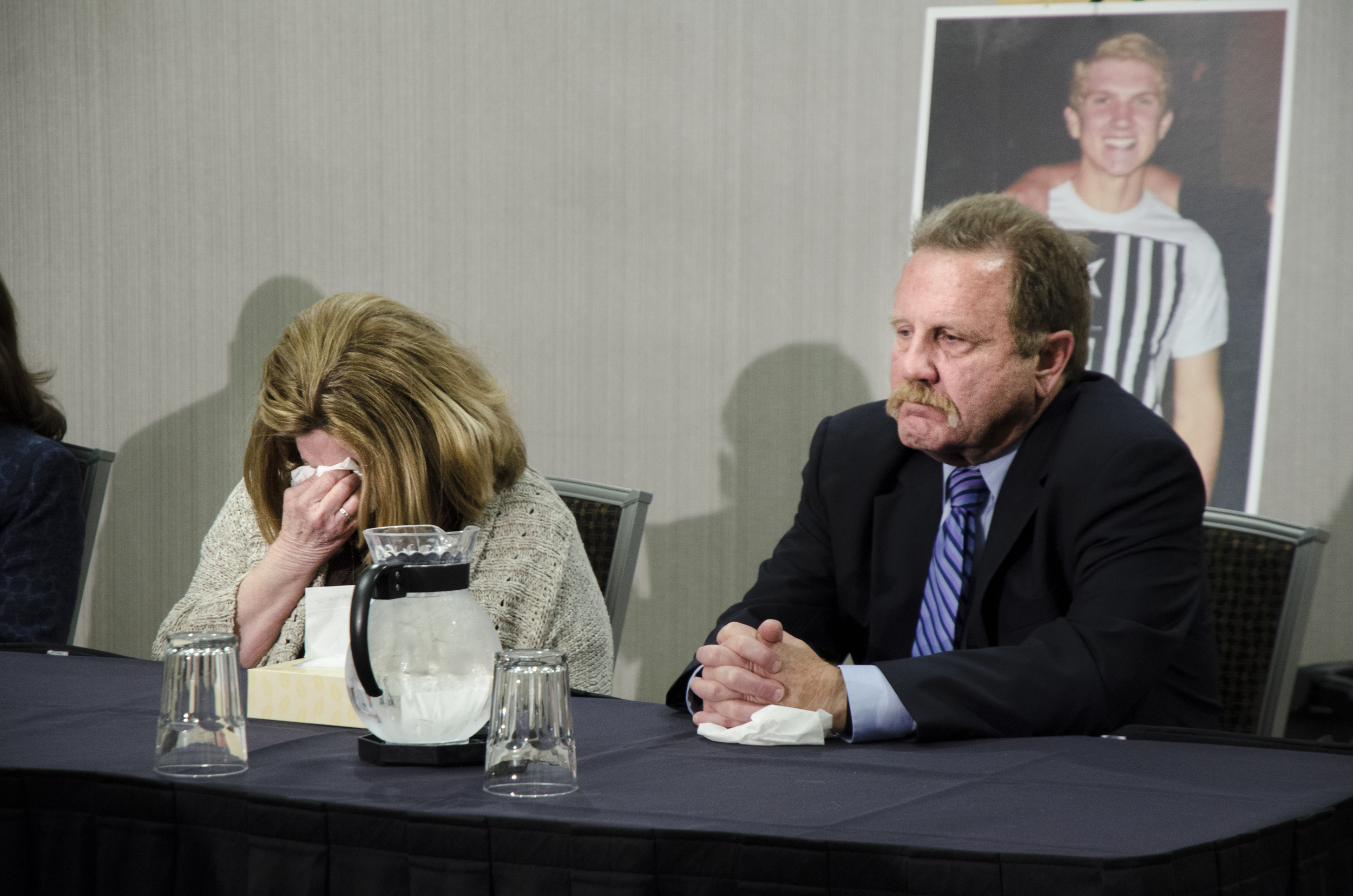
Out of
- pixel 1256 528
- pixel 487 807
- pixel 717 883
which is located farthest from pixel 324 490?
pixel 1256 528

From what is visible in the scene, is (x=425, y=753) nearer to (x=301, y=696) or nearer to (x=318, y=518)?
(x=301, y=696)

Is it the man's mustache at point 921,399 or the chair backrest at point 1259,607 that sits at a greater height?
the man's mustache at point 921,399

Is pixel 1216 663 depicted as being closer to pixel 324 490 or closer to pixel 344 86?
pixel 324 490

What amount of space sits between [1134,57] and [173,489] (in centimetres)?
258

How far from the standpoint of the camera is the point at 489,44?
305 cm

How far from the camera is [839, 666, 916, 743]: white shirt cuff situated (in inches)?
46.4

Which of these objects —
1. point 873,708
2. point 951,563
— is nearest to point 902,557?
point 951,563

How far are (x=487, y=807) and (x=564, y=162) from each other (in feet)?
7.61

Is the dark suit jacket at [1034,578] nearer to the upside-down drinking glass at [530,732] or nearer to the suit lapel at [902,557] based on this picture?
the suit lapel at [902,557]

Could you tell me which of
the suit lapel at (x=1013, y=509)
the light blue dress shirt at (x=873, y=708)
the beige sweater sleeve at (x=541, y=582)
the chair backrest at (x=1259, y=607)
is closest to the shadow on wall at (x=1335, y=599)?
the chair backrest at (x=1259, y=607)

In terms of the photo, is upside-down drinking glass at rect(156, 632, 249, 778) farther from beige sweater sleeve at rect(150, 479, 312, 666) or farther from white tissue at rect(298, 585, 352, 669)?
beige sweater sleeve at rect(150, 479, 312, 666)

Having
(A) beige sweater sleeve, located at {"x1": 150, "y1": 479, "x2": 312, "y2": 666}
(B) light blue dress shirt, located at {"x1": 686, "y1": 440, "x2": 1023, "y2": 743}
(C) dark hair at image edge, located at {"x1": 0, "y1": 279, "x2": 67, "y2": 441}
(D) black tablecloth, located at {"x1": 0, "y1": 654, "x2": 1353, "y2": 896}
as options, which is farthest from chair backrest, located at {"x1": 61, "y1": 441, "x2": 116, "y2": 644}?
(B) light blue dress shirt, located at {"x1": 686, "y1": 440, "x2": 1023, "y2": 743}

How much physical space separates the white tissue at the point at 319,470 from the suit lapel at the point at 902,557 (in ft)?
2.29

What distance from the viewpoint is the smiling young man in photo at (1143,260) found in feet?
8.38
